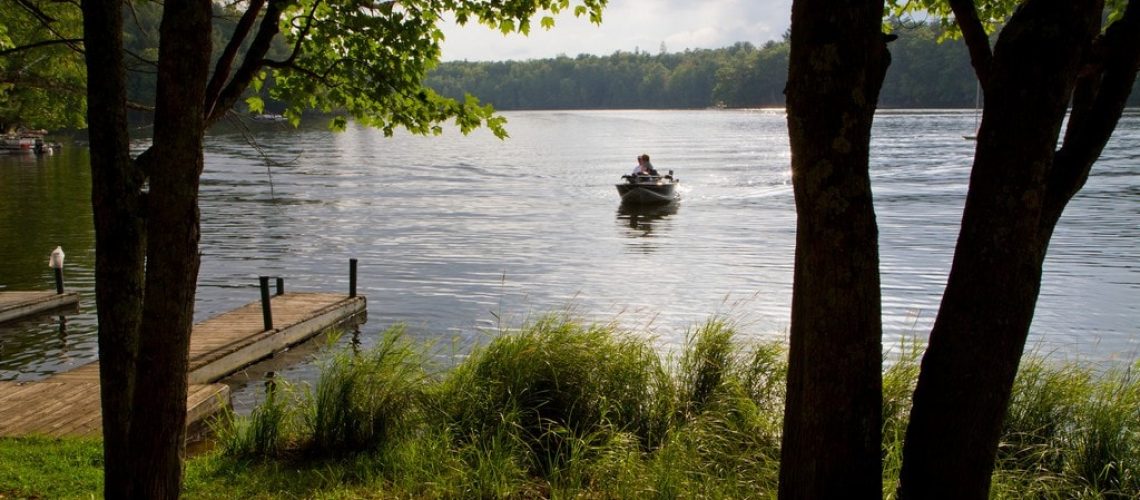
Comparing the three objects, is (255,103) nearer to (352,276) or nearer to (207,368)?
(207,368)

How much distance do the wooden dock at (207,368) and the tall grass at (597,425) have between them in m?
1.32

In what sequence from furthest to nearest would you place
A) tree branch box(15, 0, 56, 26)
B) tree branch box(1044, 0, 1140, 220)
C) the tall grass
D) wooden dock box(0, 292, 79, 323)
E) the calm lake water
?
the calm lake water < wooden dock box(0, 292, 79, 323) < the tall grass < tree branch box(15, 0, 56, 26) < tree branch box(1044, 0, 1140, 220)

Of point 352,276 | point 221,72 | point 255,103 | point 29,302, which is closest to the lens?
point 221,72

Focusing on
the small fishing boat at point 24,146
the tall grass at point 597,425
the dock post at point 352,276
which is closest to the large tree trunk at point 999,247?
Result: the tall grass at point 597,425

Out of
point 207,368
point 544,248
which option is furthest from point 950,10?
point 544,248

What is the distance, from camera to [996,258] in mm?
3484

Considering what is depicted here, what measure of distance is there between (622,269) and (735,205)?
1700 centimetres

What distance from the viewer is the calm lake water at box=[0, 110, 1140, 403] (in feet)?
57.0

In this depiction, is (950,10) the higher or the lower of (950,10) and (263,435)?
the higher

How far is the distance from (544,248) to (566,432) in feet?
67.5

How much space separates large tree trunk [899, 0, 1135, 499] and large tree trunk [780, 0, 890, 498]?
0.25 metres

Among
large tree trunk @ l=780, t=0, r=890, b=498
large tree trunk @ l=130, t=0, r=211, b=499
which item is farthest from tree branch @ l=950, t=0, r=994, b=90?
large tree trunk @ l=130, t=0, r=211, b=499

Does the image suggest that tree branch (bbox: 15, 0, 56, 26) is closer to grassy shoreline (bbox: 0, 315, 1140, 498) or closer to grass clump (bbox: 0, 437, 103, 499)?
grass clump (bbox: 0, 437, 103, 499)

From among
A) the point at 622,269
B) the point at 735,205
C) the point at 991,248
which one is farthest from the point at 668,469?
the point at 735,205
